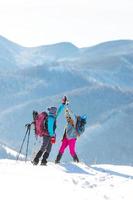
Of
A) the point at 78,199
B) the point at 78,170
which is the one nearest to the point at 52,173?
the point at 78,170

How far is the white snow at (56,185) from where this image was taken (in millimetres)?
13508

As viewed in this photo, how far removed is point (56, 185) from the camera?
14984 mm

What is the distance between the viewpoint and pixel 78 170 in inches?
781

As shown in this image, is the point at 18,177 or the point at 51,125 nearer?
the point at 18,177

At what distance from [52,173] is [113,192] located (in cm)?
289

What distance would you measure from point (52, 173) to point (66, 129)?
14.5ft

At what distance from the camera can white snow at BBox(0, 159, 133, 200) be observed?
44.3 ft

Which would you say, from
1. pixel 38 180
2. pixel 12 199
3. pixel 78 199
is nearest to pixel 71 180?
pixel 38 180

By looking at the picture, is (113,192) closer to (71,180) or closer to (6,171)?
(71,180)

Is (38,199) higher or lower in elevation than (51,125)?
lower

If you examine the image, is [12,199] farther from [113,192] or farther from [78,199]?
[113,192]

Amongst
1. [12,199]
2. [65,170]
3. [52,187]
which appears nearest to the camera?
[12,199]

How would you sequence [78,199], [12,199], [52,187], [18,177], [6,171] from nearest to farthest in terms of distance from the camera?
[12,199]
[78,199]
[52,187]
[18,177]
[6,171]

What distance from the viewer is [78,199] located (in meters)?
13.4
